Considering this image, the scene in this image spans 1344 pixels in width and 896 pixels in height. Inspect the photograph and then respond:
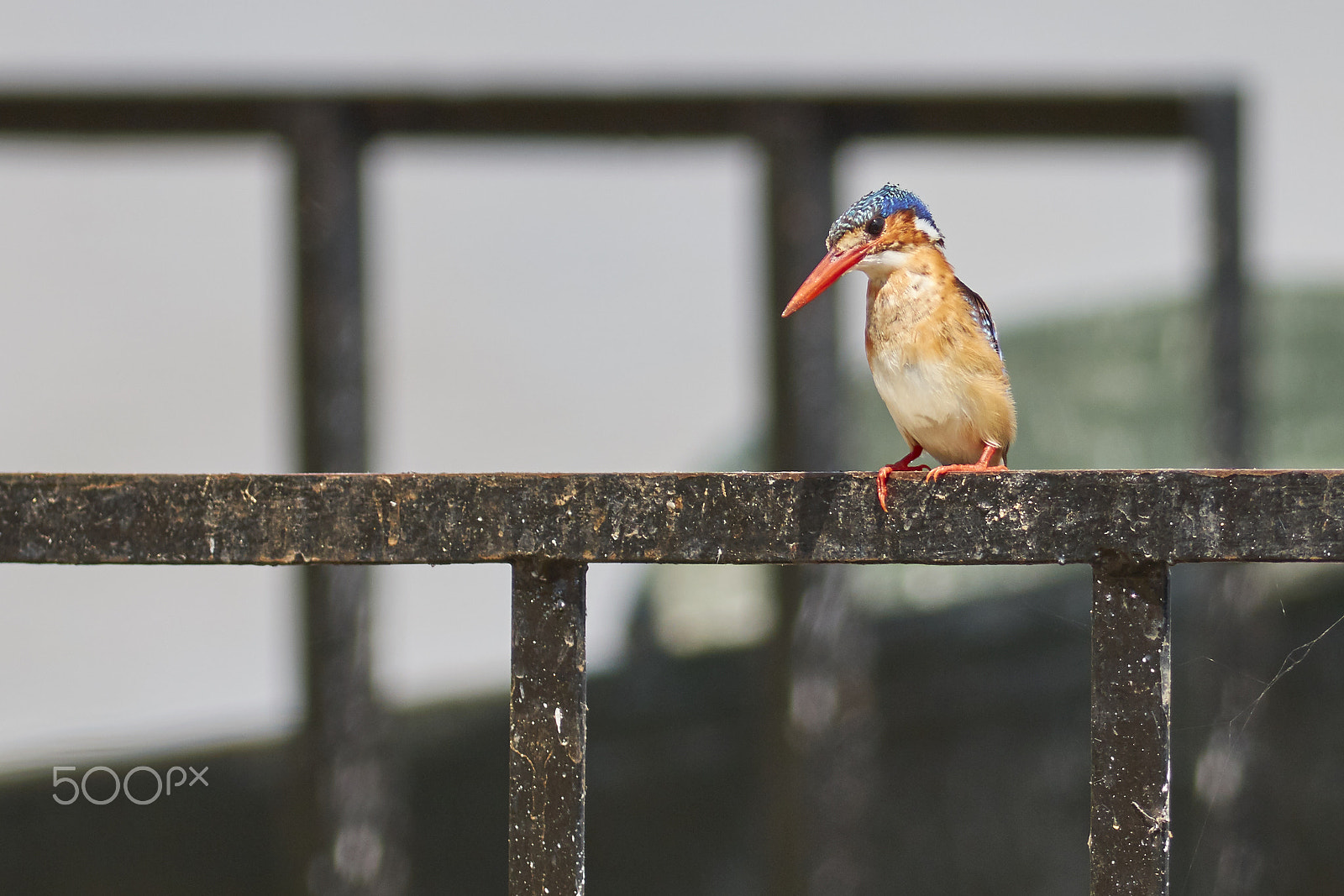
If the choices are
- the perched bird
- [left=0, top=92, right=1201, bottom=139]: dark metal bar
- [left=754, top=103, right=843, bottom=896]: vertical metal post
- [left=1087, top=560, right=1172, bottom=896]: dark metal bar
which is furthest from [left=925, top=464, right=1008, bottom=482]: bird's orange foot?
[left=0, top=92, right=1201, bottom=139]: dark metal bar

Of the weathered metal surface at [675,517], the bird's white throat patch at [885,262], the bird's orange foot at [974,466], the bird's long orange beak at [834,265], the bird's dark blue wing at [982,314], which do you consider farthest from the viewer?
the bird's dark blue wing at [982,314]

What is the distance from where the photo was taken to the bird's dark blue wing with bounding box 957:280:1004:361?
6.00ft

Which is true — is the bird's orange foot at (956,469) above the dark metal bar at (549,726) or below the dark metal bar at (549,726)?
above

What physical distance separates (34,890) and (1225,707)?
3.32 meters

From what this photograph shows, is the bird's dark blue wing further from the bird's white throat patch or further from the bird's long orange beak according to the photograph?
A: the bird's long orange beak

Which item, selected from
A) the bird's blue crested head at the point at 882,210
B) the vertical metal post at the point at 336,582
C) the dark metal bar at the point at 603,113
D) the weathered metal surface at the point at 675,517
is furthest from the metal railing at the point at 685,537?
the dark metal bar at the point at 603,113

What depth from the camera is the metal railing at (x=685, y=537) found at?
3.44 ft

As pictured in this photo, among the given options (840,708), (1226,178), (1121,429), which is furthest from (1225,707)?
(1121,429)

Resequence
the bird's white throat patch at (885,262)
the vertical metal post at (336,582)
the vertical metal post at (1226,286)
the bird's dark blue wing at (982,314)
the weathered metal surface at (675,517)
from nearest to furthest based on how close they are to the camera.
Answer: the weathered metal surface at (675,517), the bird's white throat patch at (885,262), the bird's dark blue wing at (982,314), the vertical metal post at (336,582), the vertical metal post at (1226,286)

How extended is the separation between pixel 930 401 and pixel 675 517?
0.80 meters

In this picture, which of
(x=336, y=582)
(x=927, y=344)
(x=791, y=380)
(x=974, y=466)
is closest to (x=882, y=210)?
(x=927, y=344)

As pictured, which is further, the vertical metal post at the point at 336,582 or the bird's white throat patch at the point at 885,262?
the vertical metal post at the point at 336,582

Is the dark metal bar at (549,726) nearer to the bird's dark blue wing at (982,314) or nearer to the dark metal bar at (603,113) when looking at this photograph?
the bird's dark blue wing at (982,314)

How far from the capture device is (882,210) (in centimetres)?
166
